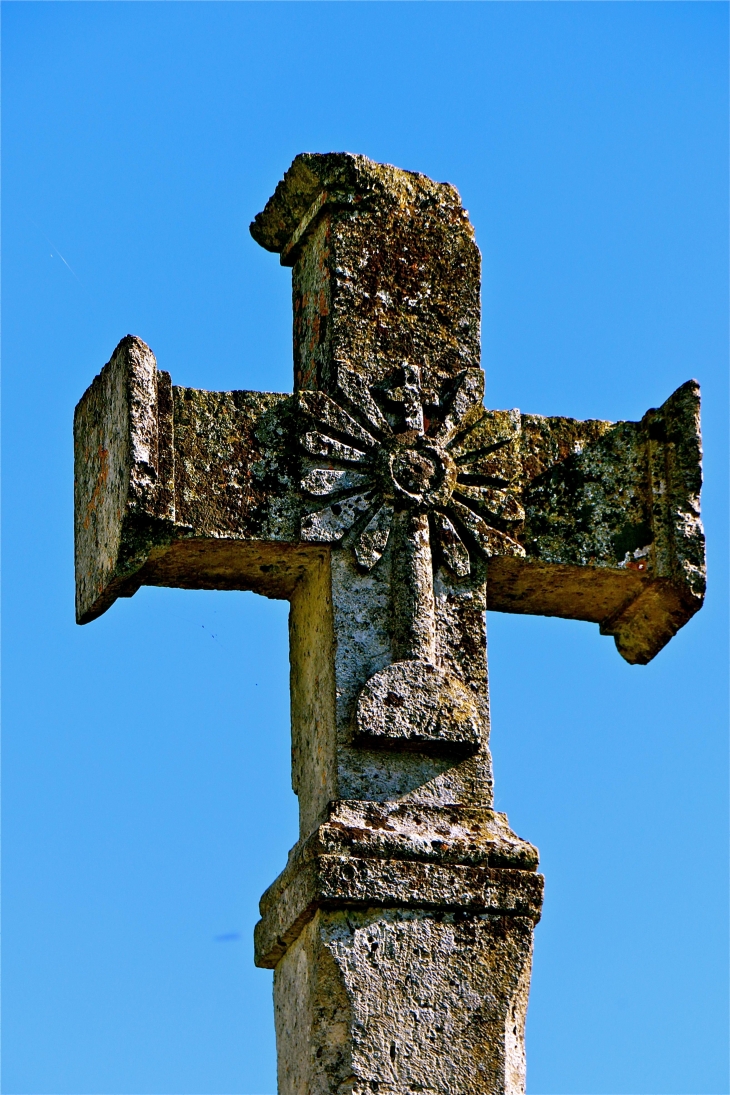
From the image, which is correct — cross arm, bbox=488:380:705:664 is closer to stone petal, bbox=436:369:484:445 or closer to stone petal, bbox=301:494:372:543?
stone petal, bbox=436:369:484:445

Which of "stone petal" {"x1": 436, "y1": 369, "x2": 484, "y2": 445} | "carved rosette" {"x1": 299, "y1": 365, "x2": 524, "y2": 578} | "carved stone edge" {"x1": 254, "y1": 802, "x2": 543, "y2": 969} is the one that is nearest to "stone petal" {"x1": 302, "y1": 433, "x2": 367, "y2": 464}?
"carved rosette" {"x1": 299, "y1": 365, "x2": 524, "y2": 578}

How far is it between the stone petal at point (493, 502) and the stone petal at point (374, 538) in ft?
0.91

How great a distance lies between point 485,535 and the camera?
23.1 ft

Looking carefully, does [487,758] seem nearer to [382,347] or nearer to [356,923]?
[356,923]

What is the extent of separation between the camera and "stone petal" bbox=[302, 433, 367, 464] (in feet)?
22.8

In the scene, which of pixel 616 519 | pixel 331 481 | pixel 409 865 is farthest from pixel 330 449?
pixel 409 865

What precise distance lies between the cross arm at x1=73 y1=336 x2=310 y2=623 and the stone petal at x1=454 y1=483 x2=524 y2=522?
1.84ft

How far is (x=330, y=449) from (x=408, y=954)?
163 cm

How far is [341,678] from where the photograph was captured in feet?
22.0

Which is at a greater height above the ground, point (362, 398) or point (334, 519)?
point (362, 398)

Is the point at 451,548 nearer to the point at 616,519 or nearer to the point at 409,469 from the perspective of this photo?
the point at 409,469

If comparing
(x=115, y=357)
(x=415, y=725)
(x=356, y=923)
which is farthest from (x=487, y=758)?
(x=115, y=357)

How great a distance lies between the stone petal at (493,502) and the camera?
23.3 feet

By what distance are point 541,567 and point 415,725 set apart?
2.71ft
